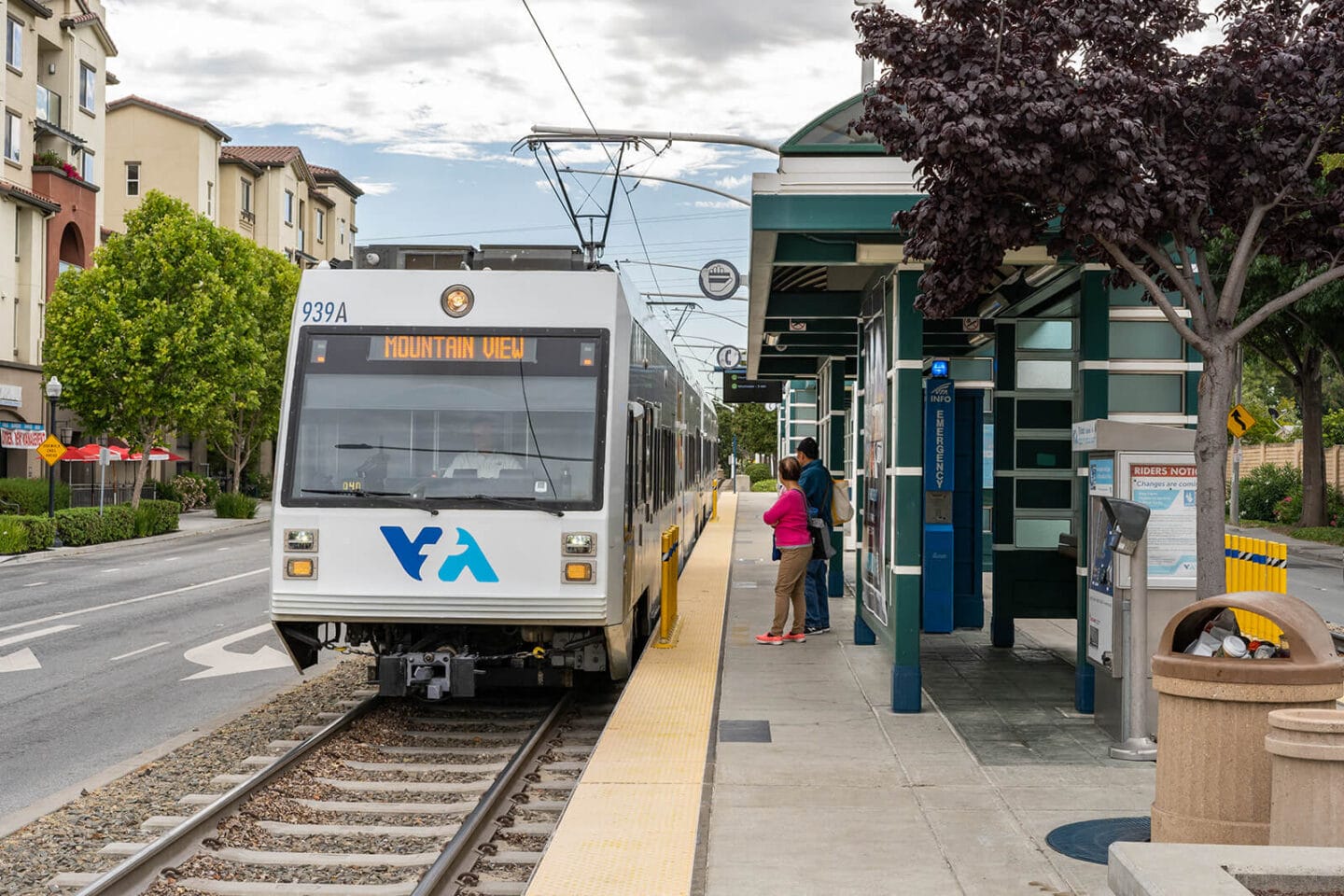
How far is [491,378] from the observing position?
9.66 metres

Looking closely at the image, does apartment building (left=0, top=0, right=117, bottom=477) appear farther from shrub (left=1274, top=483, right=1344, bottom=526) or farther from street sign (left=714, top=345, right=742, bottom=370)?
shrub (left=1274, top=483, right=1344, bottom=526)

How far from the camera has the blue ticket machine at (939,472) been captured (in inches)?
509

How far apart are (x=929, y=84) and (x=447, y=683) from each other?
5.05 meters

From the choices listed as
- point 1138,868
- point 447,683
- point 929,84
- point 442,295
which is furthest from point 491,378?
point 1138,868

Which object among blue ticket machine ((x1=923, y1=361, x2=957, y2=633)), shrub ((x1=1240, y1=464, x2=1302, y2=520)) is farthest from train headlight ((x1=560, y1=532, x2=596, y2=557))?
shrub ((x1=1240, y1=464, x2=1302, y2=520))

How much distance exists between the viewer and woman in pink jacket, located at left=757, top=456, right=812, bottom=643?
12.9 m

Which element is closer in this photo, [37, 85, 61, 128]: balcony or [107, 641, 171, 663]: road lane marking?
[107, 641, 171, 663]: road lane marking

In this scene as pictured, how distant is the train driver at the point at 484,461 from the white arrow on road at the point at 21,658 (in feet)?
21.3

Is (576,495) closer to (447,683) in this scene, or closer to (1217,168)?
(447,683)

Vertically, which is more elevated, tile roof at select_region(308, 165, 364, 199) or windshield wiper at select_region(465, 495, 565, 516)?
tile roof at select_region(308, 165, 364, 199)

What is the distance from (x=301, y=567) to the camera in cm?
941

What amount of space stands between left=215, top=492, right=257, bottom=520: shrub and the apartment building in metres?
5.45

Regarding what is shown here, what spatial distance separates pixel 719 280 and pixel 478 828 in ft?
64.5

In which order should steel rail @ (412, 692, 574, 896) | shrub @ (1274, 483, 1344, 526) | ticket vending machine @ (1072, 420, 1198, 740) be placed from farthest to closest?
shrub @ (1274, 483, 1344, 526), ticket vending machine @ (1072, 420, 1198, 740), steel rail @ (412, 692, 574, 896)
